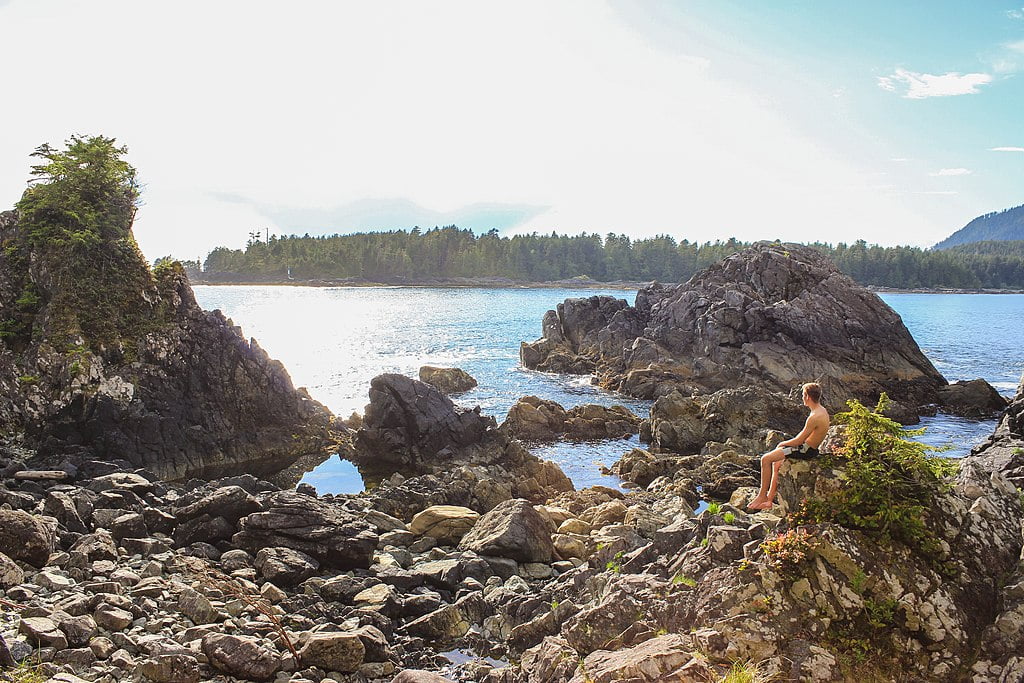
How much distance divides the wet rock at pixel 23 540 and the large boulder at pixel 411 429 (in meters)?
17.9

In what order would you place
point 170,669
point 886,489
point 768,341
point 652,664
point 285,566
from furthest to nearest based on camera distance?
point 768,341, point 285,566, point 170,669, point 886,489, point 652,664

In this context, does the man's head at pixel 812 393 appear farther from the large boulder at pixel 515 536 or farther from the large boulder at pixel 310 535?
the large boulder at pixel 310 535

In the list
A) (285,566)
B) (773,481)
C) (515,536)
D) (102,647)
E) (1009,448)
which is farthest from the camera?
(1009,448)

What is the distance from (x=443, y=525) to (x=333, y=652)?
25.2ft

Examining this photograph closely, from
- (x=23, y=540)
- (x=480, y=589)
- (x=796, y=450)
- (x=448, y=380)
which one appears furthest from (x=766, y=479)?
(x=448, y=380)

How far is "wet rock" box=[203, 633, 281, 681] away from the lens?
10.4 meters

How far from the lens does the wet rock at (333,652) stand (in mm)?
11188

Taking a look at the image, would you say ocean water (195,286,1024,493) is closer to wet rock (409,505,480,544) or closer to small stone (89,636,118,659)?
wet rock (409,505,480,544)

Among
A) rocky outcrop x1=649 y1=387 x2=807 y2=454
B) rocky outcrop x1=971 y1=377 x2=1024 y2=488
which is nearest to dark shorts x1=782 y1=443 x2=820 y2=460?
rocky outcrop x1=971 y1=377 x2=1024 y2=488

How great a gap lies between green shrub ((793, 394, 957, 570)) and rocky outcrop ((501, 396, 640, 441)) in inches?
1056

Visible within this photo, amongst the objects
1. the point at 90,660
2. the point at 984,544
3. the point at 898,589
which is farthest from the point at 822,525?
the point at 90,660

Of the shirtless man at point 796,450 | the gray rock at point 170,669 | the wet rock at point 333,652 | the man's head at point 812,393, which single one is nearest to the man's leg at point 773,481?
the shirtless man at point 796,450

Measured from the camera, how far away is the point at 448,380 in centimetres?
5125

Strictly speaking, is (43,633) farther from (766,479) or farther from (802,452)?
(802,452)
